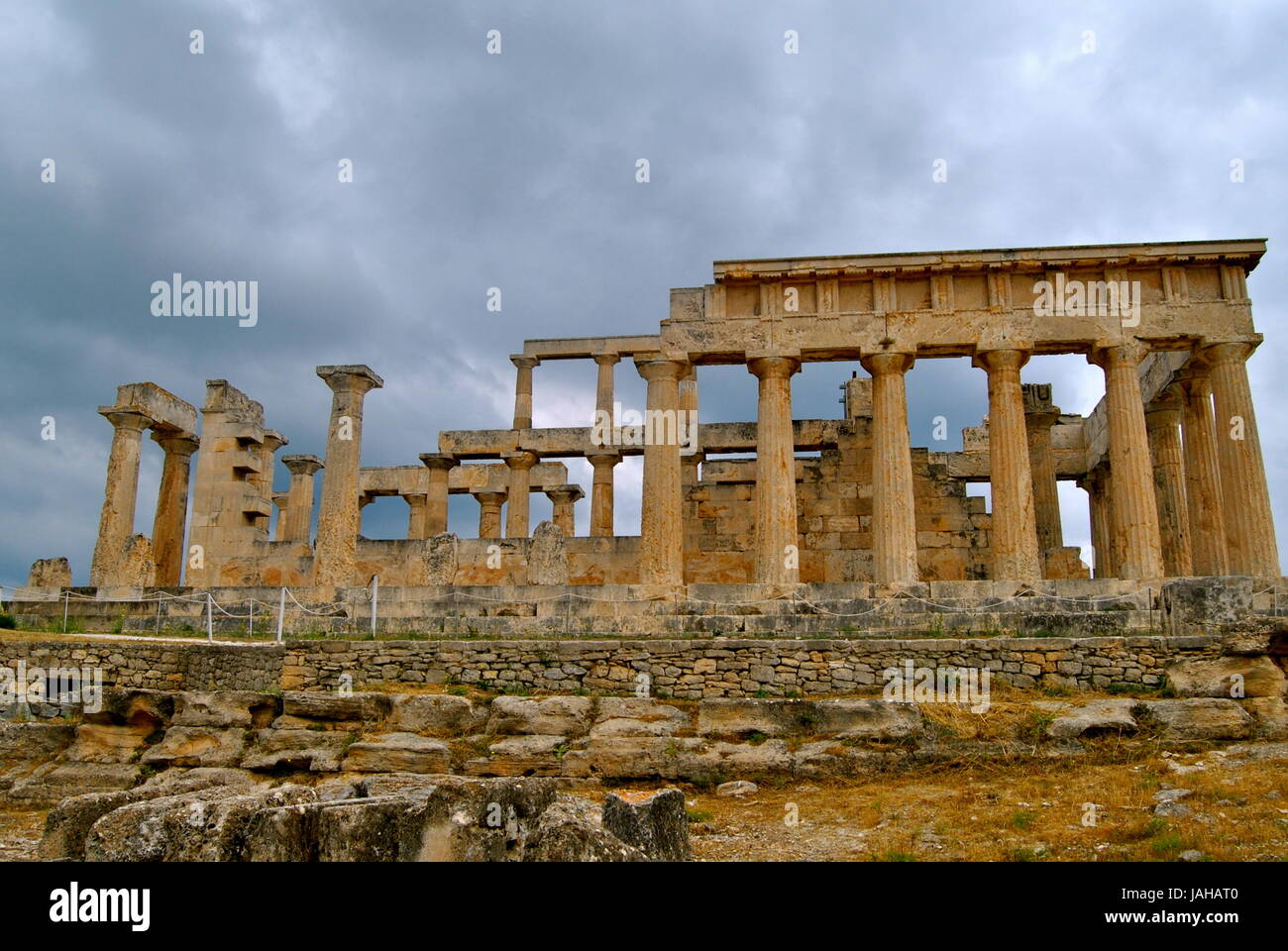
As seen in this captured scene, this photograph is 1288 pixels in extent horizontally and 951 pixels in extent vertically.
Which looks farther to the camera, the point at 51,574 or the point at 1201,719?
the point at 51,574

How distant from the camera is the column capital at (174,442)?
28.0m

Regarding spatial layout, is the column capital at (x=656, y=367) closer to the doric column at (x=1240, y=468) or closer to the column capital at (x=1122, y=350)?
the column capital at (x=1122, y=350)

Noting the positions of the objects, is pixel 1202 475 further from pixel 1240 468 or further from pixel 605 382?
pixel 605 382

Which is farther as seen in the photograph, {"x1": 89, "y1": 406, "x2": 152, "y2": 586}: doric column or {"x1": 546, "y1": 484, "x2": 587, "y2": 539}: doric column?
{"x1": 546, "y1": 484, "x2": 587, "y2": 539}: doric column

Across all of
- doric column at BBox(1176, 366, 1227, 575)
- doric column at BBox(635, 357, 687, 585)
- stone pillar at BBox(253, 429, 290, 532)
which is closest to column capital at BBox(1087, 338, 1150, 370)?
doric column at BBox(1176, 366, 1227, 575)

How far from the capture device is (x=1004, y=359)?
22.1m

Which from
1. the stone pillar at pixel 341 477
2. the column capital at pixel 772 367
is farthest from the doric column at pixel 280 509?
the column capital at pixel 772 367

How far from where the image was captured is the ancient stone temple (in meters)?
21.3

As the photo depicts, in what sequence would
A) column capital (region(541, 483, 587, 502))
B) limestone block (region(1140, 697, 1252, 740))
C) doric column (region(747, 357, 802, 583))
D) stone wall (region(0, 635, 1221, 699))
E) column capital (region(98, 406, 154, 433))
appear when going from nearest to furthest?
limestone block (region(1140, 697, 1252, 740)), stone wall (region(0, 635, 1221, 699)), doric column (region(747, 357, 802, 583)), column capital (region(98, 406, 154, 433)), column capital (region(541, 483, 587, 502))

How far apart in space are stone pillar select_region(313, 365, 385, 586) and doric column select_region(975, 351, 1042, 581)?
14.3 m

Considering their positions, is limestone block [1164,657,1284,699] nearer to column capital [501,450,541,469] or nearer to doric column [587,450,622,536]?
doric column [587,450,622,536]

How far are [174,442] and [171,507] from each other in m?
1.94

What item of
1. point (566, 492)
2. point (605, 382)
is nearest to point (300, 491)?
point (566, 492)

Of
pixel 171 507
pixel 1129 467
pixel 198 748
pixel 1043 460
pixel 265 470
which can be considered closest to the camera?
pixel 198 748
